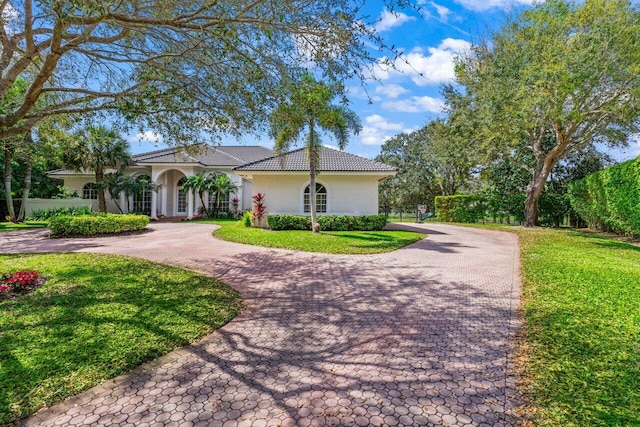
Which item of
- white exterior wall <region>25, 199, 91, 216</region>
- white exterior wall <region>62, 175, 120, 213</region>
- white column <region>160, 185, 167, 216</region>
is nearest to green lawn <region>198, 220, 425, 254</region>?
white column <region>160, 185, 167, 216</region>

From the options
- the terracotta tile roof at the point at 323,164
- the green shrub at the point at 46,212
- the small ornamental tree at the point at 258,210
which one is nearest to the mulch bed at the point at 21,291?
the terracotta tile roof at the point at 323,164

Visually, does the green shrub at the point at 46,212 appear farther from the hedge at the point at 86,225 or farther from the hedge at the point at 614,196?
the hedge at the point at 614,196

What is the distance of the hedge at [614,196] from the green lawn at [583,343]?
253 inches

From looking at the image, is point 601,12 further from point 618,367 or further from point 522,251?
point 618,367

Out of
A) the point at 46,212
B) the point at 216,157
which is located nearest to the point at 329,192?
the point at 216,157

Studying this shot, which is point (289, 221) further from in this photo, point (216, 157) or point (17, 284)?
point (216, 157)

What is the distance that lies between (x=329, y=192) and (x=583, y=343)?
54.3 feet

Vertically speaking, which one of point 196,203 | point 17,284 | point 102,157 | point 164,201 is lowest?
point 17,284

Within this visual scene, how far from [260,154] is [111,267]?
26.4 m

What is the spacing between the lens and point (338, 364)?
156 inches

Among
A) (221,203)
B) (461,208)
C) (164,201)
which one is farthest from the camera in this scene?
(221,203)

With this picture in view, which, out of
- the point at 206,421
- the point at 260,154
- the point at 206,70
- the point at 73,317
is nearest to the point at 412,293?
the point at 206,421

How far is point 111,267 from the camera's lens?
29.3 ft

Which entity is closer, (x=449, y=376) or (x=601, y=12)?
(x=449, y=376)
